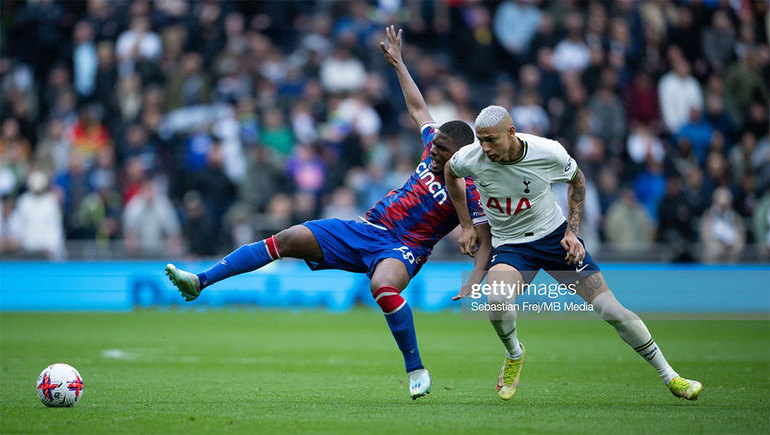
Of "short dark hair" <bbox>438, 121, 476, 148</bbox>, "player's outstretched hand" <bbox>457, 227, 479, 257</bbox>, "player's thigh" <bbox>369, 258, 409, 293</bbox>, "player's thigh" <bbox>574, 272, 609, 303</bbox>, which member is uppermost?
"short dark hair" <bbox>438, 121, 476, 148</bbox>

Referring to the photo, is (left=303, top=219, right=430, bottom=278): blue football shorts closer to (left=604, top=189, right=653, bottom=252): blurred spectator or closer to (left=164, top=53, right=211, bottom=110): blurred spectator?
(left=604, top=189, right=653, bottom=252): blurred spectator

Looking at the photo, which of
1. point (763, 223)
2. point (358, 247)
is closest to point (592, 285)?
point (358, 247)

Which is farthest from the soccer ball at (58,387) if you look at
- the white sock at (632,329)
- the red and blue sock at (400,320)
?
the white sock at (632,329)

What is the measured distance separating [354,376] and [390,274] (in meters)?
2.40

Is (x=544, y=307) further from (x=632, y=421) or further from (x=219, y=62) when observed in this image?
(x=632, y=421)

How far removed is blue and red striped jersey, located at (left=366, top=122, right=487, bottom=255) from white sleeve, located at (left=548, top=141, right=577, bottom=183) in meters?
0.73

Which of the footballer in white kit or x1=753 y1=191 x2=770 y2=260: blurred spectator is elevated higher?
the footballer in white kit

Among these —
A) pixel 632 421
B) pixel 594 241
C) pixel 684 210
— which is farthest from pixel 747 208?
pixel 632 421

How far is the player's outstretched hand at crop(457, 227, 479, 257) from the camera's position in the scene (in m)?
9.13

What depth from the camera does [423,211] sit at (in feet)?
31.2

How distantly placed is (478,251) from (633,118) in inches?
555

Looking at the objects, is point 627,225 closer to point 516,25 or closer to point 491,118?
point 516,25

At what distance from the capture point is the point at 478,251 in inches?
372

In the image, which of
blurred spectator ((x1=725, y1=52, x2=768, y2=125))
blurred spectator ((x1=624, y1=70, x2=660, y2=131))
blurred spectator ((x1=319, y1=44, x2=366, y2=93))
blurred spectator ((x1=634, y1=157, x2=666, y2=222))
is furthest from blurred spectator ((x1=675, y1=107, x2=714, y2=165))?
blurred spectator ((x1=319, y1=44, x2=366, y2=93))
